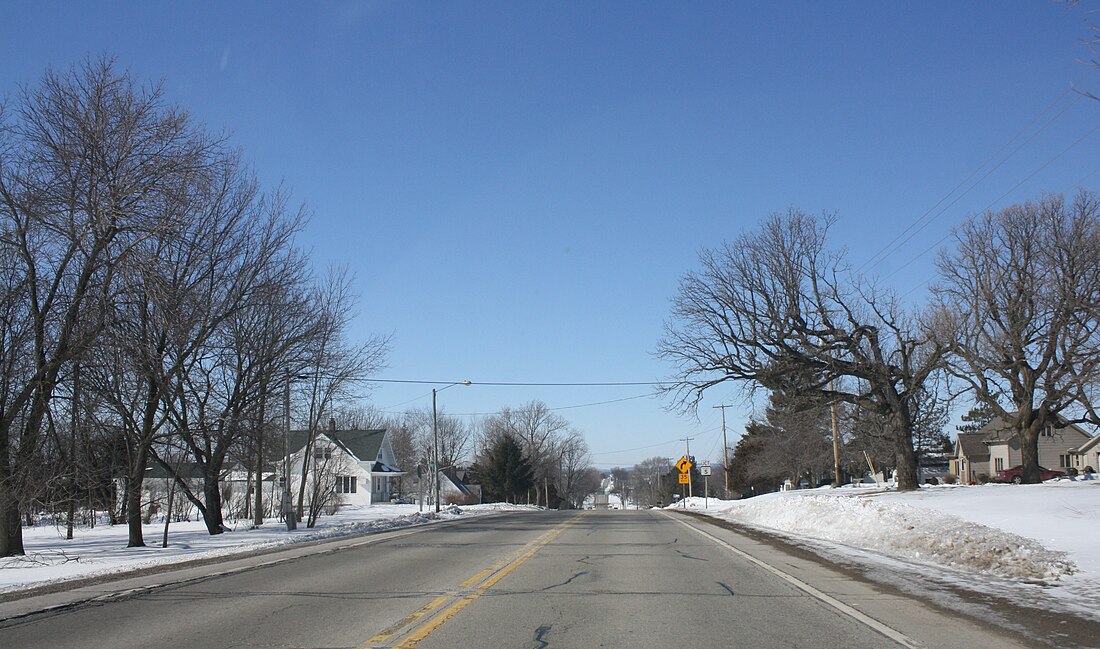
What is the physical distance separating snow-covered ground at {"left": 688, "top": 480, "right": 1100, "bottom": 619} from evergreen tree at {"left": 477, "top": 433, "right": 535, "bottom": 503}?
6050cm

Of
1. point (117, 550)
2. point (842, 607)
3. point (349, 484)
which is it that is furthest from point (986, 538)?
point (349, 484)

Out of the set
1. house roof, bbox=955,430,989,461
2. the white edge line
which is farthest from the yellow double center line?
house roof, bbox=955,430,989,461

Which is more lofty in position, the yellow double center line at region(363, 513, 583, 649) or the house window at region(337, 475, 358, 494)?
the yellow double center line at region(363, 513, 583, 649)

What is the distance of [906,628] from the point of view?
8594 millimetres

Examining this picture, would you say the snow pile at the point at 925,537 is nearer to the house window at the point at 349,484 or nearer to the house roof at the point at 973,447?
the house window at the point at 349,484

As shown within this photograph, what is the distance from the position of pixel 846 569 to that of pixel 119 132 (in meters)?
16.8

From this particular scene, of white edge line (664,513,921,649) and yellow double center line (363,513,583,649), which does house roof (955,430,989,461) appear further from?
yellow double center line (363,513,583,649)

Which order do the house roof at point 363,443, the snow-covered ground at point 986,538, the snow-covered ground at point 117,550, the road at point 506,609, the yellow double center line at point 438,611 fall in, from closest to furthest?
the yellow double center line at point 438,611 → the road at point 506,609 → the snow-covered ground at point 986,538 → the snow-covered ground at point 117,550 → the house roof at point 363,443

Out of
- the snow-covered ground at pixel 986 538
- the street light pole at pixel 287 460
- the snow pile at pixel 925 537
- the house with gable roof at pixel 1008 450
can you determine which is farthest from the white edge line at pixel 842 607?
the house with gable roof at pixel 1008 450

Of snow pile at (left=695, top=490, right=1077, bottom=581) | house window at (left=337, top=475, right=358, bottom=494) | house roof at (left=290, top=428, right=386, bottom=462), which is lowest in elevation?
house window at (left=337, top=475, right=358, bottom=494)

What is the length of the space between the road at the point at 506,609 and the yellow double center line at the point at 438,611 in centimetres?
3

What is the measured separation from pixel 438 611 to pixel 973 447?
85.7 metres

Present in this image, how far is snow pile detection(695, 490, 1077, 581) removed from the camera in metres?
13.0

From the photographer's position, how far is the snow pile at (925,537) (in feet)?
42.5
